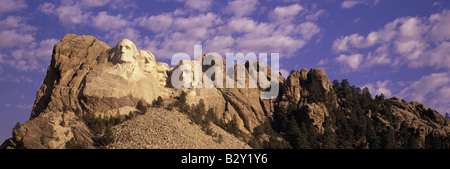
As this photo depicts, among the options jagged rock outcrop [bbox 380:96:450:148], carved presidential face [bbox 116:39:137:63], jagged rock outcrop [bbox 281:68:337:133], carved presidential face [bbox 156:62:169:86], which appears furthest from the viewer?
jagged rock outcrop [bbox 380:96:450:148]

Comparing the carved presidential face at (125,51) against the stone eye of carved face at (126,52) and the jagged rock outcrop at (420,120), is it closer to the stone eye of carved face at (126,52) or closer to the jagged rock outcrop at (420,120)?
the stone eye of carved face at (126,52)

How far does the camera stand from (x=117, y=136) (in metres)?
60.7

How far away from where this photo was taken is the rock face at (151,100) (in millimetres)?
59938

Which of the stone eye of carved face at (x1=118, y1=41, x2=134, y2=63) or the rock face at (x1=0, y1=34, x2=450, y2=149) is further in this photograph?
the stone eye of carved face at (x1=118, y1=41, x2=134, y2=63)

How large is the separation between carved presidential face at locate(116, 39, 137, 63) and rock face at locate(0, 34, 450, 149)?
0.16 m

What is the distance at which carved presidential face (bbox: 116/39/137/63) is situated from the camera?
7088 cm

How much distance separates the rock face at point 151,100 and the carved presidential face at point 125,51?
16 centimetres

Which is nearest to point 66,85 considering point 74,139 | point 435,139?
point 74,139

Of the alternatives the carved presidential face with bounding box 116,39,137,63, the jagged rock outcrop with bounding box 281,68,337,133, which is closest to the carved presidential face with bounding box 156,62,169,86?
the carved presidential face with bounding box 116,39,137,63

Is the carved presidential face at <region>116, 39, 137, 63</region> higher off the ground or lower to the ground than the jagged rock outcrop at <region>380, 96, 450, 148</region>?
higher

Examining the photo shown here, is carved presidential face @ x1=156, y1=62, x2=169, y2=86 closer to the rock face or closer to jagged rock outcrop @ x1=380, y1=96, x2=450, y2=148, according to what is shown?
the rock face

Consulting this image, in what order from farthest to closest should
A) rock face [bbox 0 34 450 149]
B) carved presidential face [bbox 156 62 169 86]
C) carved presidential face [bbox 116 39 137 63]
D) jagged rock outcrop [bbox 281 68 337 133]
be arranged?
1. jagged rock outcrop [bbox 281 68 337 133]
2. carved presidential face [bbox 156 62 169 86]
3. carved presidential face [bbox 116 39 137 63]
4. rock face [bbox 0 34 450 149]

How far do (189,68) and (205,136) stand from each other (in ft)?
58.4

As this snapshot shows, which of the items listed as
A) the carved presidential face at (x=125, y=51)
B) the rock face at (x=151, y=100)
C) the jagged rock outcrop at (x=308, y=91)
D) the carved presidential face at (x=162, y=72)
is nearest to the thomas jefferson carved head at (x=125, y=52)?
the carved presidential face at (x=125, y=51)
